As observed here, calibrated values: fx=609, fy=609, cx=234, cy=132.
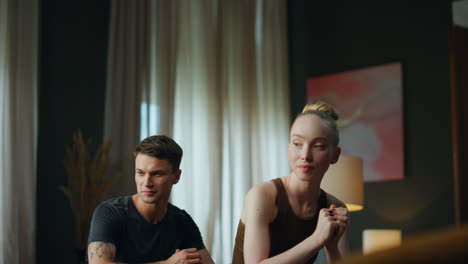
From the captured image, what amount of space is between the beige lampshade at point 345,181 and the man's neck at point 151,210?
2.20 metres

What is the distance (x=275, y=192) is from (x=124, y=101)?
302 centimetres

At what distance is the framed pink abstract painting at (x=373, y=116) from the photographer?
5.20m

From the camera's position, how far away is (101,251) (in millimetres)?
2166

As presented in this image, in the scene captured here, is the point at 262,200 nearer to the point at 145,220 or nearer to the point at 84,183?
the point at 145,220

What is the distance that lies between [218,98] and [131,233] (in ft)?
10.2

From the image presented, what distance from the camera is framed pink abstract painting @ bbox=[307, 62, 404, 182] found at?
5.20 meters

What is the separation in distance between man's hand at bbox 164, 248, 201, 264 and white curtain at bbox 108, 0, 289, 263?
270 centimetres

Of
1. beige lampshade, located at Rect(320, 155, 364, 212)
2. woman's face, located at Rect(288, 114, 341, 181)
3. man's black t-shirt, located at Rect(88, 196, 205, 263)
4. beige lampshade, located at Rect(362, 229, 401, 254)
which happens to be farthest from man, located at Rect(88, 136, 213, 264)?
beige lampshade, located at Rect(362, 229, 401, 254)

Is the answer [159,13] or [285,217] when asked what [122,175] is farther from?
[285,217]

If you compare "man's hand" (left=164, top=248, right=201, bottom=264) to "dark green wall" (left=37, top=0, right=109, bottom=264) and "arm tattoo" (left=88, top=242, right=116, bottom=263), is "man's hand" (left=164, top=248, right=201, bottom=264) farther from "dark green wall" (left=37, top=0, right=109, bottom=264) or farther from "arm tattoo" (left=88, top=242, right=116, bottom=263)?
"dark green wall" (left=37, top=0, right=109, bottom=264)

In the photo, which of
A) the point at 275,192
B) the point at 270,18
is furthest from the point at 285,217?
the point at 270,18

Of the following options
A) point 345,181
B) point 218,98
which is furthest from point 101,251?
point 218,98

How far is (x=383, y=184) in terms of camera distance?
523 cm

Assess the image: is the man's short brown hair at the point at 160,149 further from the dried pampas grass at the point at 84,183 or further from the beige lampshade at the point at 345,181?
the beige lampshade at the point at 345,181
